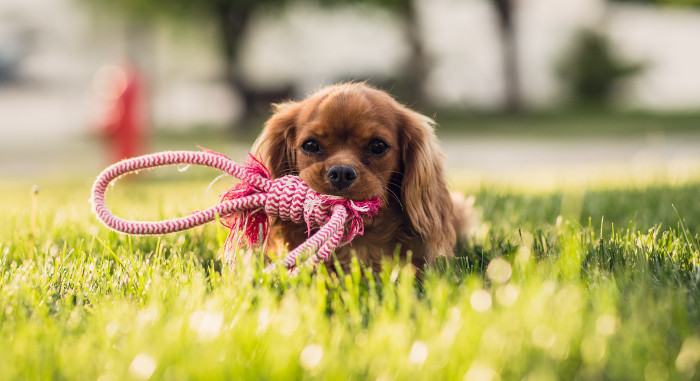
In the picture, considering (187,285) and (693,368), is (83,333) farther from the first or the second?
(693,368)

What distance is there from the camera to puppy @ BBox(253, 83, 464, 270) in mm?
2689

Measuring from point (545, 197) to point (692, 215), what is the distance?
110 cm

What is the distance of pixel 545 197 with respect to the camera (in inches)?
176

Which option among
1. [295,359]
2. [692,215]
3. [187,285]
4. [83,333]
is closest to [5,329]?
[83,333]

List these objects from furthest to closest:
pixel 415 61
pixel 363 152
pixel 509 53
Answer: pixel 509 53 → pixel 415 61 → pixel 363 152

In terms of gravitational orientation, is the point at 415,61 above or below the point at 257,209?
below

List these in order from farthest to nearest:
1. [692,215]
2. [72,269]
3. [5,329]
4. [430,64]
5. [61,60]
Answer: [61,60] < [430,64] < [692,215] < [72,269] < [5,329]

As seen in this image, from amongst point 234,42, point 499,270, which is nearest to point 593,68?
point 234,42

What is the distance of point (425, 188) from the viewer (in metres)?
2.82

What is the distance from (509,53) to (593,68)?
11.4 ft

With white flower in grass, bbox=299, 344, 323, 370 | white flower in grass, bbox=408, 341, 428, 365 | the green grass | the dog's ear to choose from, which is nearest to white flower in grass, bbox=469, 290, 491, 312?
the green grass

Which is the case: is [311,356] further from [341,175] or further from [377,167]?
[377,167]

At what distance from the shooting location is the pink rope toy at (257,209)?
228cm

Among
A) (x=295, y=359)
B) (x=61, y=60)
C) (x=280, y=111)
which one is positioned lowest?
(x=61, y=60)
